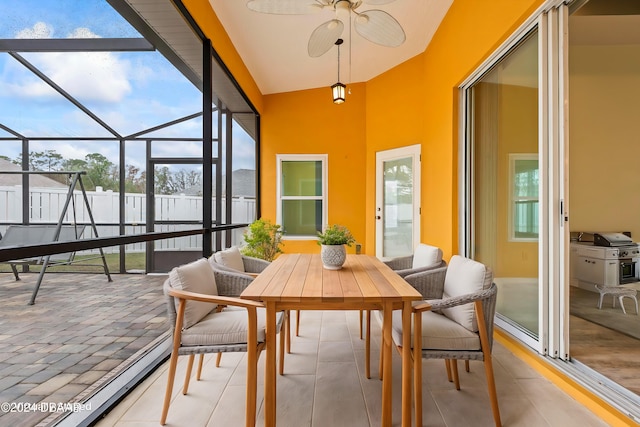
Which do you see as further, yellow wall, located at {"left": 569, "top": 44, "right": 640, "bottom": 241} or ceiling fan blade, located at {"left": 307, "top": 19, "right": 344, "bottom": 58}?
yellow wall, located at {"left": 569, "top": 44, "right": 640, "bottom": 241}

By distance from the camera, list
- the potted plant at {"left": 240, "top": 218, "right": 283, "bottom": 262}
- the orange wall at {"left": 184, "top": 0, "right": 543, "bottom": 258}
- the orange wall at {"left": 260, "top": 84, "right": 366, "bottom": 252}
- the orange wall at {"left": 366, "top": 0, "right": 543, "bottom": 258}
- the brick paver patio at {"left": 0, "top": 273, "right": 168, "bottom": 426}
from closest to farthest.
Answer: the brick paver patio at {"left": 0, "top": 273, "right": 168, "bottom": 426} → the orange wall at {"left": 366, "top": 0, "right": 543, "bottom": 258} → the orange wall at {"left": 184, "top": 0, "right": 543, "bottom": 258} → the potted plant at {"left": 240, "top": 218, "right": 283, "bottom": 262} → the orange wall at {"left": 260, "top": 84, "right": 366, "bottom": 252}

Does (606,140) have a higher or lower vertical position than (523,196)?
higher

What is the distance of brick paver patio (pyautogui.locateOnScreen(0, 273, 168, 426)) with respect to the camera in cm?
176

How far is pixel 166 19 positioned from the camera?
104 inches

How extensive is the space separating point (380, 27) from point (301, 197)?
355 cm

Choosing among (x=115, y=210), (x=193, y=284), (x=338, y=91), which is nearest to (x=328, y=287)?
(x=193, y=284)

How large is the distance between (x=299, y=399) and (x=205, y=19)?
341 centimetres

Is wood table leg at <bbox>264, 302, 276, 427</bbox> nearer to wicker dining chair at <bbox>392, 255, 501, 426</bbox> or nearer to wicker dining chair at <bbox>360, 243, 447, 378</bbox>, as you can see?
wicker dining chair at <bbox>392, 255, 501, 426</bbox>

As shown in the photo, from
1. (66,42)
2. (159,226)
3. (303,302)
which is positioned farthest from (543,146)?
(159,226)

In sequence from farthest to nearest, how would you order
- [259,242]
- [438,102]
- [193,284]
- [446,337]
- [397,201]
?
[397,201] < [259,242] < [438,102] < [193,284] < [446,337]

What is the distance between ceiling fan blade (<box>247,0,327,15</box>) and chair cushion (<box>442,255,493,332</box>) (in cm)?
205

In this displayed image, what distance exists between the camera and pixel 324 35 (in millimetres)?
2410

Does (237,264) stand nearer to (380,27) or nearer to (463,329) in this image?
(463,329)

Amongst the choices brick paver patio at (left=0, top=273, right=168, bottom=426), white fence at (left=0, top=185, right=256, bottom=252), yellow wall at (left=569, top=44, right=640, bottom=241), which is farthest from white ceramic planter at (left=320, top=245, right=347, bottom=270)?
white fence at (left=0, top=185, right=256, bottom=252)
